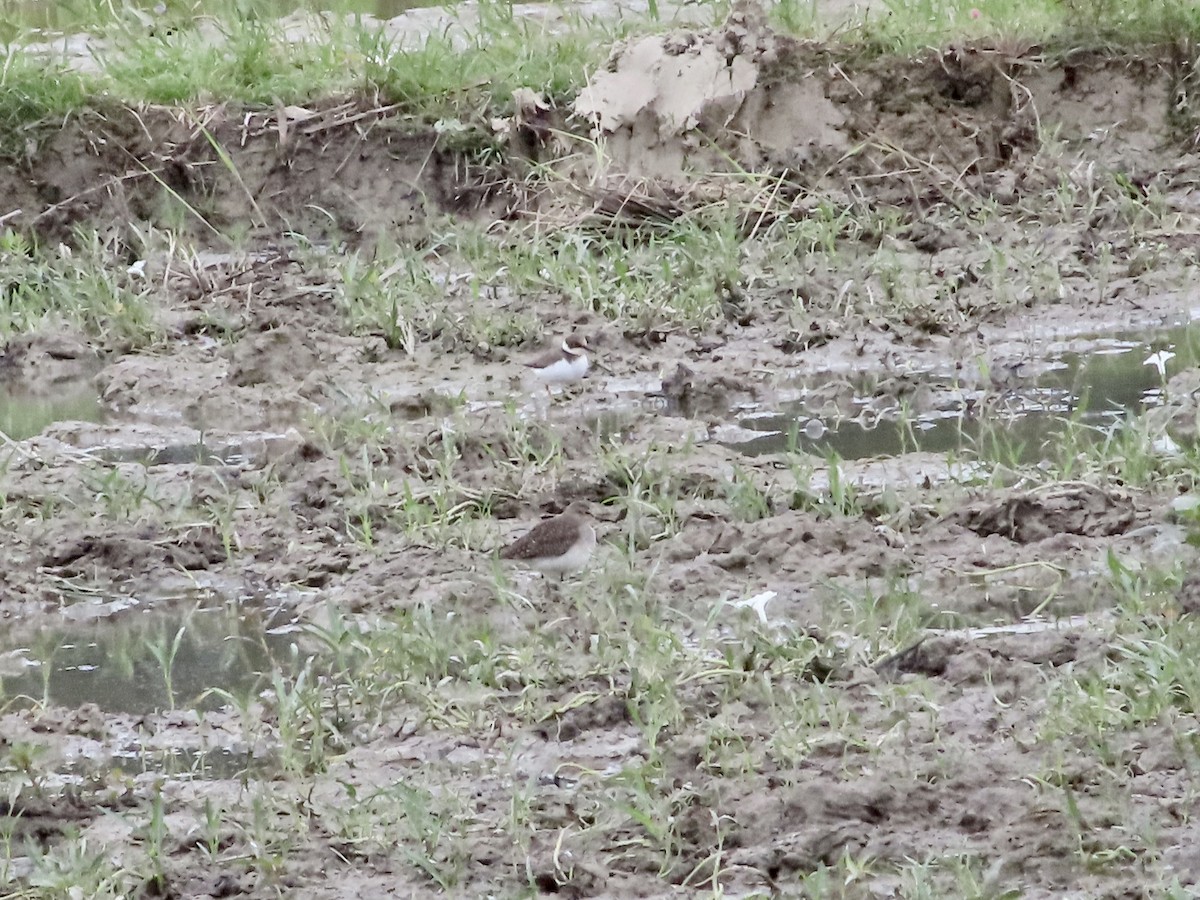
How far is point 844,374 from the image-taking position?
7414mm

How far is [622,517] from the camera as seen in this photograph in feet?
19.3

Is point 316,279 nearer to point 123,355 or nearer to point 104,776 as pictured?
point 123,355

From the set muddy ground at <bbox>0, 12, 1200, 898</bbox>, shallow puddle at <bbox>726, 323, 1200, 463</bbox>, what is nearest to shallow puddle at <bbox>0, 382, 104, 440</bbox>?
muddy ground at <bbox>0, 12, 1200, 898</bbox>

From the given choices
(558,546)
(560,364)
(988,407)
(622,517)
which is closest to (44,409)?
(560,364)

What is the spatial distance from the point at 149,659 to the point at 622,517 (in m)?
1.48

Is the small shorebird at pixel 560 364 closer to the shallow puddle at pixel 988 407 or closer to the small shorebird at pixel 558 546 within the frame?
the shallow puddle at pixel 988 407

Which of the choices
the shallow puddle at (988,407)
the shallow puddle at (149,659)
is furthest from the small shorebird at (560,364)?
the shallow puddle at (149,659)

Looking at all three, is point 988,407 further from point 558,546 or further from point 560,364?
point 558,546

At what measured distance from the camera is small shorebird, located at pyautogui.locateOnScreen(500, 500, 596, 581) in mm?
5246

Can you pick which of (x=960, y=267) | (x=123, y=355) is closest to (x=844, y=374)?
(x=960, y=267)

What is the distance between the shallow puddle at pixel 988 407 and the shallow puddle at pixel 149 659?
1877mm

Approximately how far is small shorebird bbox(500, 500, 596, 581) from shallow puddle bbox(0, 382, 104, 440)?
109 inches

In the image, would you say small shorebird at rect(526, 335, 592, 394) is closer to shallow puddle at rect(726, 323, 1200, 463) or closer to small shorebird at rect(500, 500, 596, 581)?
shallow puddle at rect(726, 323, 1200, 463)

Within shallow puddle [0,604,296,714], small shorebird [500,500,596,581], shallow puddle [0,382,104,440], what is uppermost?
small shorebird [500,500,596,581]
